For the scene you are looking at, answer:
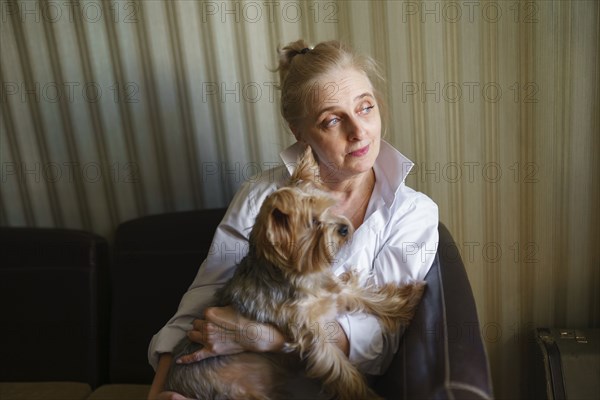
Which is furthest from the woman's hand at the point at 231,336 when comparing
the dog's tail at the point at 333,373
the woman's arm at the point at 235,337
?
the dog's tail at the point at 333,373

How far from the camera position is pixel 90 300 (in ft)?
7.68

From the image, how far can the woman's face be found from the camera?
170 cm

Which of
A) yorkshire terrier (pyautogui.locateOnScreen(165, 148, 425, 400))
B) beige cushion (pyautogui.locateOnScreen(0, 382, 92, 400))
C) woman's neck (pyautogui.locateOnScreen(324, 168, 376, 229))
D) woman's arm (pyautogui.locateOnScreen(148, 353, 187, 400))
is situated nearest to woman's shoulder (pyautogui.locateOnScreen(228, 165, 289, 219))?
woman's neck (pyautogui.locateOnScreen(324, 168, 376, 229))

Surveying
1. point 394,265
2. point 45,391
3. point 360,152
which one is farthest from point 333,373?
point 45,391

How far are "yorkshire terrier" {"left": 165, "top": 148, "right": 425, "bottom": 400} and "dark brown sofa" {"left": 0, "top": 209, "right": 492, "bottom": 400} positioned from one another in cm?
66

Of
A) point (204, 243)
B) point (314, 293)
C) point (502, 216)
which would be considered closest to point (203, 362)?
point (314, 293)

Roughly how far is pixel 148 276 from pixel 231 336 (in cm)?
81

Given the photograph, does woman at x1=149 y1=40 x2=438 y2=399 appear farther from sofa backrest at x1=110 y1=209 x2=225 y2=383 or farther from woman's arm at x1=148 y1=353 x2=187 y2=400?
sofa backrest at x1=110 y1=209 x2=225 y2=383

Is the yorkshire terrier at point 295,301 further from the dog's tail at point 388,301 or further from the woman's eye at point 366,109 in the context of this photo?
the woman's eye at point 366,109

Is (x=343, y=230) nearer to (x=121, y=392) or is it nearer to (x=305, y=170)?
(x=305, y=170)

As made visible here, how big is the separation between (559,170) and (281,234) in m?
1.26

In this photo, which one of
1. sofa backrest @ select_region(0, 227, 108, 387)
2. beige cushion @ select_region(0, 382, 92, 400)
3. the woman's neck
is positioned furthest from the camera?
sofa backrest @ select_region(0, 227, 108, 387)

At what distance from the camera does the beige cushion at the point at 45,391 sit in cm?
224

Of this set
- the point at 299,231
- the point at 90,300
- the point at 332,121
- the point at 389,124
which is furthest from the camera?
the point at 90,300
